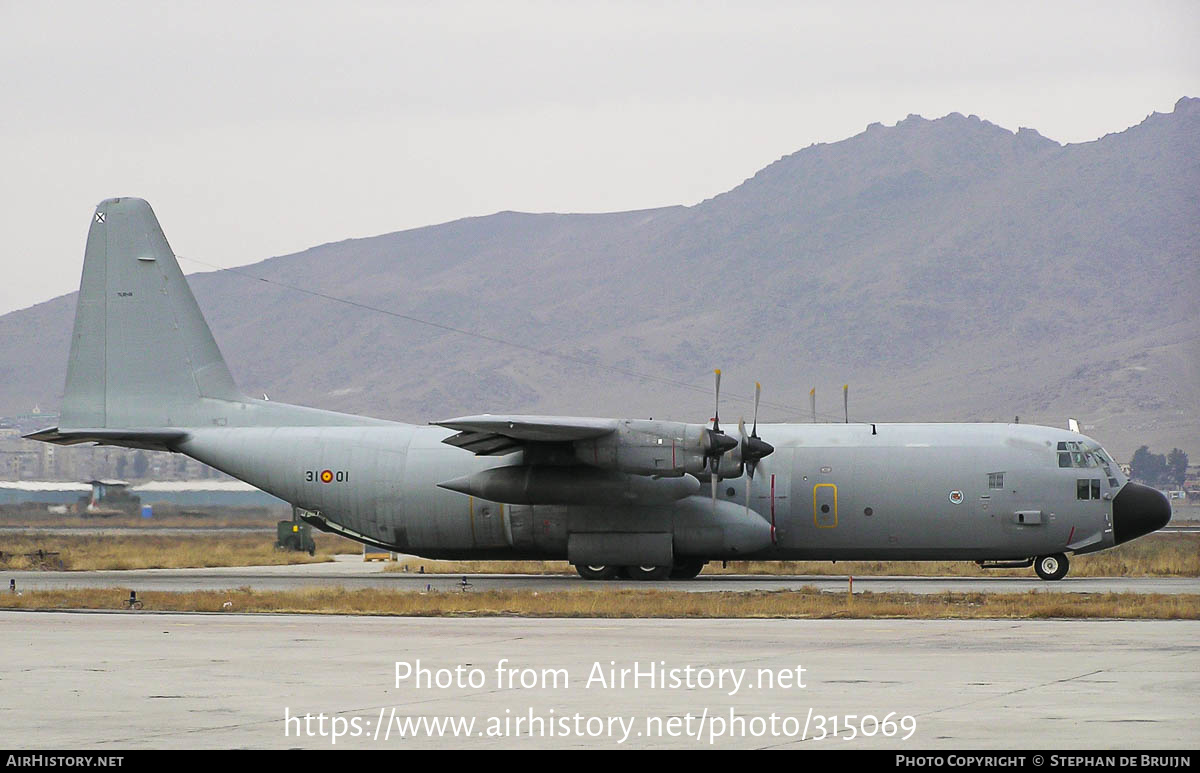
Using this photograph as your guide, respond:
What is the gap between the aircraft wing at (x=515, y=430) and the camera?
102 feet

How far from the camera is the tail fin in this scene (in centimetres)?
3734

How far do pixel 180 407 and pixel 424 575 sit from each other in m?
7.24

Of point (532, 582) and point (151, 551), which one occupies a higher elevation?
point (532, 582)

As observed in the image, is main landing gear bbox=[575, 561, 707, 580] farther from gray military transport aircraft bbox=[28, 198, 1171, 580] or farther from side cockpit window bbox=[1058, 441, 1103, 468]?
side cockpit window bbox=[1058, 441, 1103, 468]

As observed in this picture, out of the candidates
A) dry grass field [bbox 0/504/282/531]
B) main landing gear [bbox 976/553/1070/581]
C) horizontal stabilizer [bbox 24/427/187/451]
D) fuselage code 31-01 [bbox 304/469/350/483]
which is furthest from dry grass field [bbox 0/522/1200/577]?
dry grass field [bbox 0/504/282/531]

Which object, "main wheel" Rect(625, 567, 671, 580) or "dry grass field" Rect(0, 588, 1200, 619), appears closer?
"dry grass field" Rect(0, 588, 1200, 619)

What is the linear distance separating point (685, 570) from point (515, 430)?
264 inches

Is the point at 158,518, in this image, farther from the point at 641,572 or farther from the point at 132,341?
the point at 641,572

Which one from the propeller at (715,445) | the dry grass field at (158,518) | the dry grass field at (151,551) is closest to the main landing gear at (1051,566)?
the propeller at (715,445)

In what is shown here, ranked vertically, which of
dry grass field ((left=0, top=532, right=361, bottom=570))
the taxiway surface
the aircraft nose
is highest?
the aircraft nose

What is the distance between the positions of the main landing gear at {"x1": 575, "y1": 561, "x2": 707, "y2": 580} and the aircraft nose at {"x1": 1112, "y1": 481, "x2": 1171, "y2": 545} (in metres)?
9.18

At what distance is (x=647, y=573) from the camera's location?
Result: 1373 inches

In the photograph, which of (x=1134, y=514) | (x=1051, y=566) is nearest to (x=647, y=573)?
(x=1051, y=566)

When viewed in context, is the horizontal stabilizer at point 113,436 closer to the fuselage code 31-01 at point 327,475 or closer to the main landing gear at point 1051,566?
the fuselage code 31-01 at point 327,475
